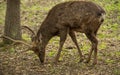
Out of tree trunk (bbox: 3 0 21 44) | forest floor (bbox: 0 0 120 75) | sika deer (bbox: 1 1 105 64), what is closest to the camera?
forest floor (bbox: 0 0 120 75)

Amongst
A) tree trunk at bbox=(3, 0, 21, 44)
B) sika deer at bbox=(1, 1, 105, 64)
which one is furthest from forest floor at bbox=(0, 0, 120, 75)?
tree trunk at bbox=(3, 0, 21, 44)

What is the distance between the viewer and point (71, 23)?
9156 mm

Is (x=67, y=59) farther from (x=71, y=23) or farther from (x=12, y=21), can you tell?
(x=12, y=21)

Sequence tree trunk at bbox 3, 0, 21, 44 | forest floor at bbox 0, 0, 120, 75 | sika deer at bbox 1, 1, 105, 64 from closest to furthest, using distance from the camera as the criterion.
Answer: forest floor at bbox 0, 0, 120, 75 < sika deer at bbox 1, 1, 105, 64 < tree trunk at bbox 3, 0, 21, 44

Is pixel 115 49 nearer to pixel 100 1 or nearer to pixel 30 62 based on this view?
pixel 30 62

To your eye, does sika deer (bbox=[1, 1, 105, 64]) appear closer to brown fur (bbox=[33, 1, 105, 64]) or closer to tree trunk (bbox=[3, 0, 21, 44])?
brown fur (bbox=[33, 1, 105, 64])

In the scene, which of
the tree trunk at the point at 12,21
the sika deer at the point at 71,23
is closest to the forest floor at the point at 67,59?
the sika deer at the point at 71,23

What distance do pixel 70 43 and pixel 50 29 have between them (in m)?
2.30

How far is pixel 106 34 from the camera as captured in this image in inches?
497

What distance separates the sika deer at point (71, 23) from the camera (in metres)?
8.92

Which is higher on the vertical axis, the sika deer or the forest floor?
the sika deer

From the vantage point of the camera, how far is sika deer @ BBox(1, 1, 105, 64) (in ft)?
29.3

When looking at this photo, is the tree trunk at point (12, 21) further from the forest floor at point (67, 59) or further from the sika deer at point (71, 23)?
the sika deer at point (71, 23)

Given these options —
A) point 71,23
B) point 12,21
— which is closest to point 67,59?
point 71,23
